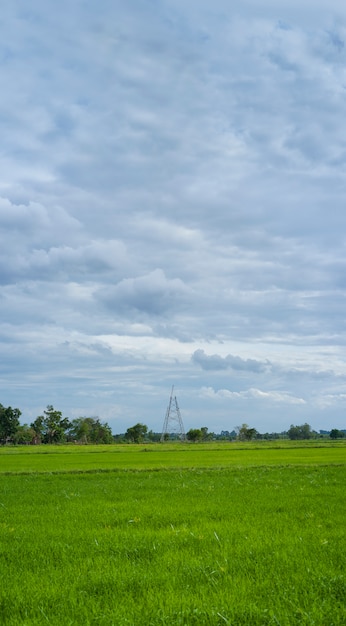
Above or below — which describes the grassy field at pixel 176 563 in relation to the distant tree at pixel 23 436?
above

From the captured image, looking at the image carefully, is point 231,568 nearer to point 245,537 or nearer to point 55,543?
point 245,537

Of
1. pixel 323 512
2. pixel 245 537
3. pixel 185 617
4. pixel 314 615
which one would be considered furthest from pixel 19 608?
pixel 323 512

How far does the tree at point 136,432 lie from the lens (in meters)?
178

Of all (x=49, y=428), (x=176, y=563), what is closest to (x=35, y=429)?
(x=49, y=428)

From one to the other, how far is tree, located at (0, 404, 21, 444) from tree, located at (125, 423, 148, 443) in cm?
4161

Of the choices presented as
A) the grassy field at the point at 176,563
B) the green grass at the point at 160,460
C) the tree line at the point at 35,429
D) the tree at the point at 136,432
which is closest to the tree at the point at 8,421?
the tree line at the point at 35,429

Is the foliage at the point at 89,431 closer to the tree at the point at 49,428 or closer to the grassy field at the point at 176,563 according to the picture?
the tree at the point at 49,428

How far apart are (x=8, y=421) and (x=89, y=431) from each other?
35.1 m

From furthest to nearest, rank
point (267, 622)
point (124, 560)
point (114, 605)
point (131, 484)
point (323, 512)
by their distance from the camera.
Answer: point (131, 484)
point (323, 512)
point (124, 560)
point (114, 605)
point (267, 622)

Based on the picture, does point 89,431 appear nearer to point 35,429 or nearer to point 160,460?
point 35,429

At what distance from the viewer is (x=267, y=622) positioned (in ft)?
21.2

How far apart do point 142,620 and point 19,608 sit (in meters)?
1.88

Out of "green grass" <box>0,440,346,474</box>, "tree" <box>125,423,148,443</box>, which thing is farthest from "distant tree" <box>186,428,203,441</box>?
"green grass" <box>0,440,346,474</box>

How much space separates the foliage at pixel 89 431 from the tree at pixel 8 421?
69.3 feet
